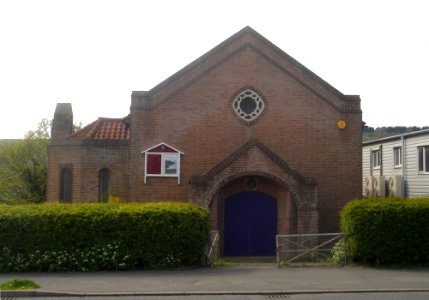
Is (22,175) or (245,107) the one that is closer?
(245,107)

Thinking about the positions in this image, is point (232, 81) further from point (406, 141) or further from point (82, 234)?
point (406, 141)

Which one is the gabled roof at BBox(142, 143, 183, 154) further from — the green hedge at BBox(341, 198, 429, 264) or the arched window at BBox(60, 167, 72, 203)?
the green hedge at BBox(341, 198, 429, 264)

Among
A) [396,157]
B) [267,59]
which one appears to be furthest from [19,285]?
[396,157]

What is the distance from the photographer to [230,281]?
1423 centimetres

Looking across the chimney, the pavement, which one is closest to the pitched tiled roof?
the chimney

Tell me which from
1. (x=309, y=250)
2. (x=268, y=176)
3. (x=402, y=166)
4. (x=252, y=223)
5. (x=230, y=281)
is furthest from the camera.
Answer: (x=402, y=166)

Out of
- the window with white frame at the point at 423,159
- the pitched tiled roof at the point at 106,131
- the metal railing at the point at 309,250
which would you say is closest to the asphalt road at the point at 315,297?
the metal railing at the point at 309,250

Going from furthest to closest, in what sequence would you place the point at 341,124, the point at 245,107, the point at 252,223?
the point at 245,107 < the point at 341,124 < the point at 252,223

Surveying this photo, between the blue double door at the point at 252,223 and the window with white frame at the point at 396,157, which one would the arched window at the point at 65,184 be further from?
the window with white frame at the point at 396,157

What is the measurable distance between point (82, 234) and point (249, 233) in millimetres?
7989

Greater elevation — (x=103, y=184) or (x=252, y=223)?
(x=103, y=184)

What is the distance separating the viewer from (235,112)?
22750 mm

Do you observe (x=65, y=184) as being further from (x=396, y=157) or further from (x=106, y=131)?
(x=396, y=157)

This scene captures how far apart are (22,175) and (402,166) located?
2180 cm
